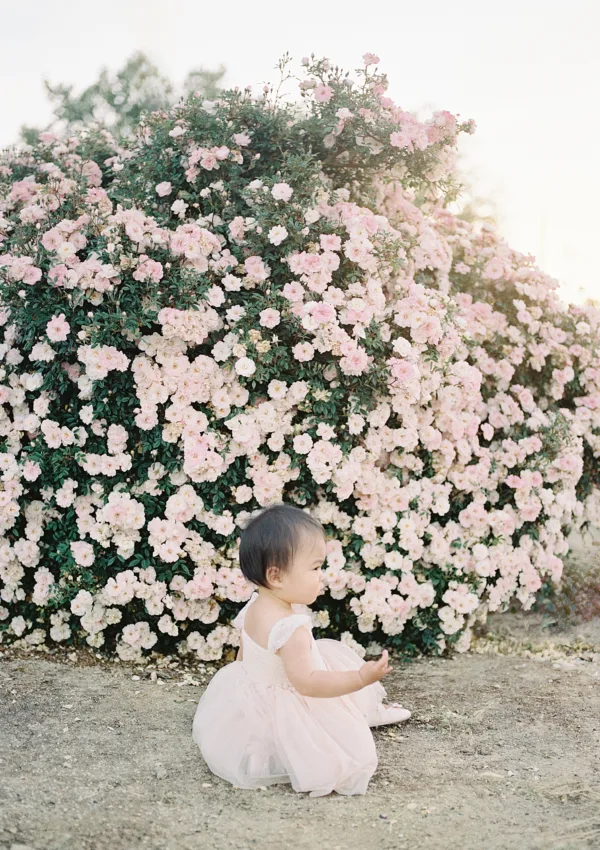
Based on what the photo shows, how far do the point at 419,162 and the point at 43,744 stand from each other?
10.5 ft

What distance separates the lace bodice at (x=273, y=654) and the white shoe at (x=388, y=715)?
1.47 feet

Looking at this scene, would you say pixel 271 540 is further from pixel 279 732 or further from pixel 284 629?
pixel 279 732

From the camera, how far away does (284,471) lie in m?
4.09

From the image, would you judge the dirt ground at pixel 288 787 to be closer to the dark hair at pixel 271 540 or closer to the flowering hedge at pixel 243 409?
the flowering hedge at pixel 243 409

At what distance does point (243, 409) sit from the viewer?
4.17 m

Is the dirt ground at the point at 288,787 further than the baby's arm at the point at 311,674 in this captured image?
No

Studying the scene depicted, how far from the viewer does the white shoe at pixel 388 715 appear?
348 centimetres

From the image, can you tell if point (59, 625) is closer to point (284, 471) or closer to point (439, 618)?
point (284, 471)

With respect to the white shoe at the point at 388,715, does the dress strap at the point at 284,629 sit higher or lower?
higher

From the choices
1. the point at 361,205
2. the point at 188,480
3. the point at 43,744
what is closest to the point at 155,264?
the point at 188,480

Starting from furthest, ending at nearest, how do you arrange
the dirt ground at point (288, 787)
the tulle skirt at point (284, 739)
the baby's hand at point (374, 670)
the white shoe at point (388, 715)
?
the white shoe at point (388, 715) < the tulle skirt at point (284, 739) < the baby's hand at point (374, 670) < the dirt ground at point (288, 787)

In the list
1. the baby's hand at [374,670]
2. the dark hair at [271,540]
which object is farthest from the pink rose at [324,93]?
the baby's hand at [374,670]

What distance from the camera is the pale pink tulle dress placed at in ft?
9.54

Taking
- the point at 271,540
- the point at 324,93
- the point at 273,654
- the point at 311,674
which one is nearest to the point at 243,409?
the point at 271,540
